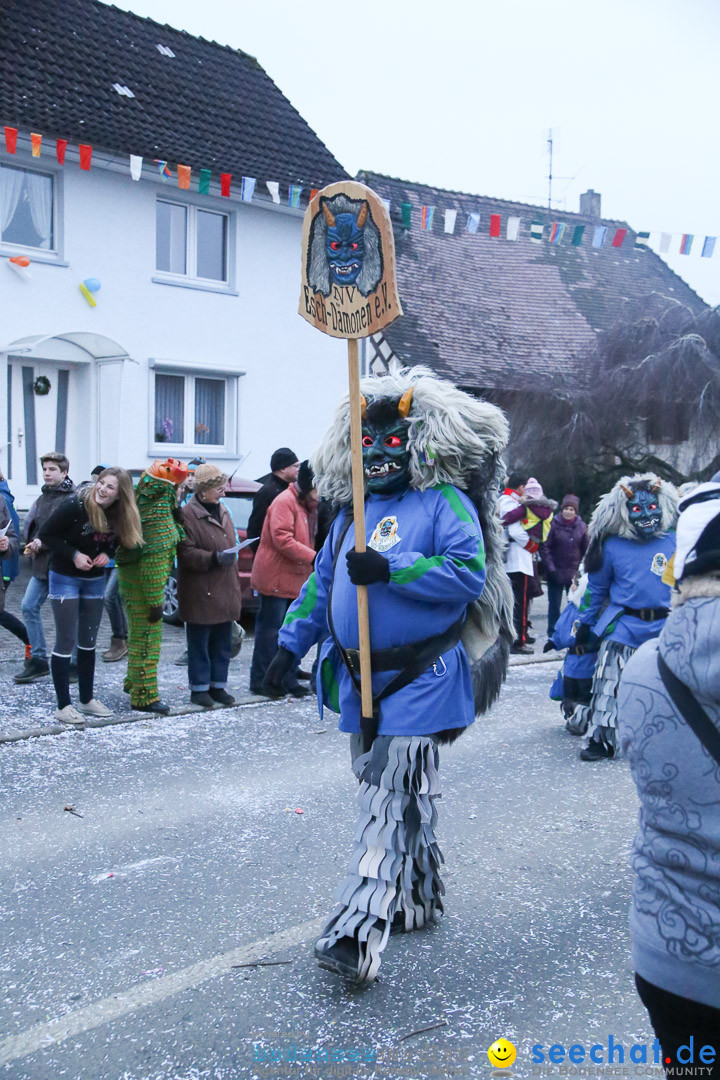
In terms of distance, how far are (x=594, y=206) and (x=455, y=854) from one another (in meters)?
30.4

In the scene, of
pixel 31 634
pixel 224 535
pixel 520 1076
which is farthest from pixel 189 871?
pixel 31 634

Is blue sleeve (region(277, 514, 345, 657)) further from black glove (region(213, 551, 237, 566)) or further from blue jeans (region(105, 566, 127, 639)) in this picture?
blue jeans (region(105, 566, 127, 639))

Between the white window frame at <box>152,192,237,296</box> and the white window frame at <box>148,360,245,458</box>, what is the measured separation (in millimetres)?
1252

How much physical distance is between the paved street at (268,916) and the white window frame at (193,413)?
30.3ft

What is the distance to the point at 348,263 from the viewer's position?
368 centimetres

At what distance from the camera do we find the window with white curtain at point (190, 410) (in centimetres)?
1548

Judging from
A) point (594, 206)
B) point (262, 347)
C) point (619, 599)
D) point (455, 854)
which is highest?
point (594, 206)

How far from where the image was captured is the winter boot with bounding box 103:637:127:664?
363 inches

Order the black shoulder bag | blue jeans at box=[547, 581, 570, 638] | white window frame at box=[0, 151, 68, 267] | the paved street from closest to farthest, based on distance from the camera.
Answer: the black shoulder bag, the paved street, blue jeans at box=[547, 581, 570, 638], white window frame at box=[0, 151, 68, 267]

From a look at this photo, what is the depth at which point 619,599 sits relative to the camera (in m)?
6.16

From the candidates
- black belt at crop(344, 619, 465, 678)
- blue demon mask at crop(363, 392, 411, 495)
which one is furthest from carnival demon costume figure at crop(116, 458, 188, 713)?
black belt at crop(344, 619, 465, 678)

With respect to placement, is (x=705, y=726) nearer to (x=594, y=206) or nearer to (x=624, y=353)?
(x=624, y=353)

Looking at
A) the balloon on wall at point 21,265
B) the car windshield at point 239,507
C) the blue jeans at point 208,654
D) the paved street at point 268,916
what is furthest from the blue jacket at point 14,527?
the balloon on wall at point 21,265

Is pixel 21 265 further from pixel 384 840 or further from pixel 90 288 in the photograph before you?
pixel 384 840
